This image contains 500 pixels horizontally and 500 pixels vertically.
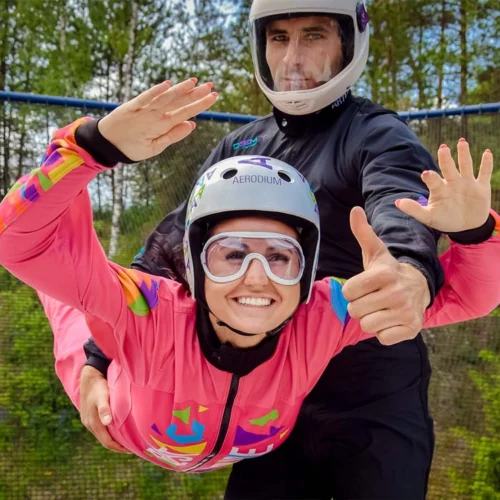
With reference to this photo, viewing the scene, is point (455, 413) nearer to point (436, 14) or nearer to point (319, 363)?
point (319, 363)

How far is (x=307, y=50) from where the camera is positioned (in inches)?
65.6

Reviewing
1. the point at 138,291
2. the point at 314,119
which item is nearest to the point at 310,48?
the point at 314,119

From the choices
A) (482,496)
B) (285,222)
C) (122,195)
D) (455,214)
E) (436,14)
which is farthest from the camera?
(436,14)

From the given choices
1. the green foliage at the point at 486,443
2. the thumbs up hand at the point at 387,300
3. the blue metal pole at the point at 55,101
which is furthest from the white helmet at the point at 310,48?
the green foliage at the point at 486,443

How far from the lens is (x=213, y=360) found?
4.47 feet

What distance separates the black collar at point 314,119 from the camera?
1631 mm

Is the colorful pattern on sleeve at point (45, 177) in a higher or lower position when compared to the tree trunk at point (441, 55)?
lower

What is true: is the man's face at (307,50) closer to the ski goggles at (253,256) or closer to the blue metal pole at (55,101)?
the ski goggles at (253,256)

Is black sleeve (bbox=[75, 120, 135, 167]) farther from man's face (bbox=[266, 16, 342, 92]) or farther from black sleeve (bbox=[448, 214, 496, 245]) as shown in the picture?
man's face (bbox=[266, 16, 342, 92])

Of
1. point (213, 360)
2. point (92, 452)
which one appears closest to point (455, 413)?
point (92, 452)

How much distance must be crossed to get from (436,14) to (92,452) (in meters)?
7.53

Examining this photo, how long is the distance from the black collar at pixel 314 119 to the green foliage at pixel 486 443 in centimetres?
198

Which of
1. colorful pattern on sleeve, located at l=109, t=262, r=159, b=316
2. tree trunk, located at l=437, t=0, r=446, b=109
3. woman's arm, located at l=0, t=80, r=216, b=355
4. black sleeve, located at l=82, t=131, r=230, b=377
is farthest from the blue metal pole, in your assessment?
tree trunk, located at l=437, t=0, r=446, b=109

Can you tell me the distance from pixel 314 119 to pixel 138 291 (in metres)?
0.71
